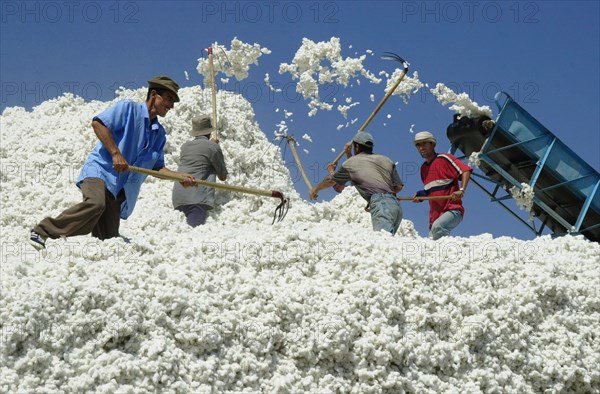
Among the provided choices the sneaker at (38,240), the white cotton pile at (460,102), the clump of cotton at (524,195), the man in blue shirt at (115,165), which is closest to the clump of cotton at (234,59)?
the white cotton pile at (460,102)

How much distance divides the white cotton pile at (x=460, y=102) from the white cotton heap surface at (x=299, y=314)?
321 cm

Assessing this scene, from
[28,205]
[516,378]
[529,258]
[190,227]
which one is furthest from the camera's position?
[28,205]

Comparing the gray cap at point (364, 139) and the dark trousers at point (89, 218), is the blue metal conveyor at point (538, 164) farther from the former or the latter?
the dark trousers at point (89, 218)

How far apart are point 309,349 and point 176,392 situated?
2.63 feet

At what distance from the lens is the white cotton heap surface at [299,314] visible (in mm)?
3973

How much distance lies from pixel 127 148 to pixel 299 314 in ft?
5.72

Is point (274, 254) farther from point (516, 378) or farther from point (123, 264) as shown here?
point (516, 378)

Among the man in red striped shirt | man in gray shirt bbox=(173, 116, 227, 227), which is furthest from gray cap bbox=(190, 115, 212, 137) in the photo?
the man in red striped shirt

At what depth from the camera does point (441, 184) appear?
23.3 feet

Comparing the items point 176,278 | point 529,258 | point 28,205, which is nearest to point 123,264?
point 176,278

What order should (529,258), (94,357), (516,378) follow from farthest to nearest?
(529,258), (516,378), (94,357)

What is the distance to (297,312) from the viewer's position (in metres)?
4.50

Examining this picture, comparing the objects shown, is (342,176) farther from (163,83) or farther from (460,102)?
(460,102)

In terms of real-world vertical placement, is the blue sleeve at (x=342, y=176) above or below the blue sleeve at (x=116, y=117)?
above
